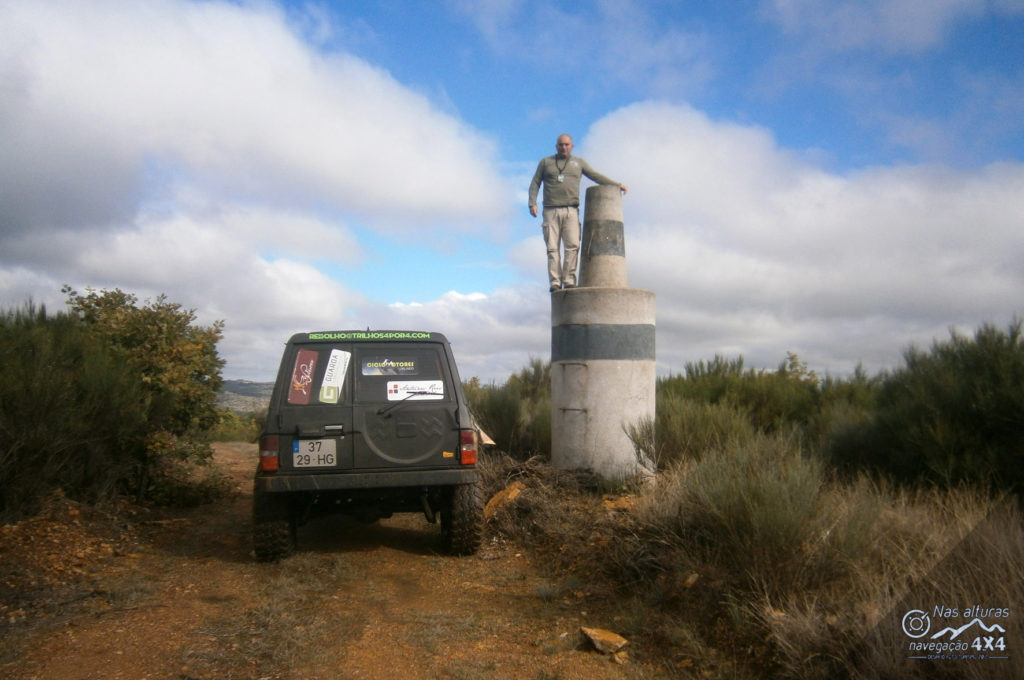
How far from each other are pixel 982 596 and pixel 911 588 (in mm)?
351

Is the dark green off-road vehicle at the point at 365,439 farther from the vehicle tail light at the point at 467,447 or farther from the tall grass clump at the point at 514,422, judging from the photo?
the tall grass clump at the point at 514,422

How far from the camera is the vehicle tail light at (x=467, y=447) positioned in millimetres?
6434

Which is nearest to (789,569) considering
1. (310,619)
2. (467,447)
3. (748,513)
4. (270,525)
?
(748,513)

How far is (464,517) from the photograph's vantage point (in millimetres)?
6547

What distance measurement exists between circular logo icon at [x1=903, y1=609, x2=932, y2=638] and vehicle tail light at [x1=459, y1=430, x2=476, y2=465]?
3639mm

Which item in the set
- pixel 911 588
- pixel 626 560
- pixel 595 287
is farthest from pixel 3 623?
pixel 595 287

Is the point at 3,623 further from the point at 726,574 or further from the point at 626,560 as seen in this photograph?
the point at 726,574

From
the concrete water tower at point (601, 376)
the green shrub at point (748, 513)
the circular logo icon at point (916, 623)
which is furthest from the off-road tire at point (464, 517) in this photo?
the circular logo icon at point (916, 623)

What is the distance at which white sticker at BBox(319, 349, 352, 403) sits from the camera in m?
6.44

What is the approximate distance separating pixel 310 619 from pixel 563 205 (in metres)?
6.20

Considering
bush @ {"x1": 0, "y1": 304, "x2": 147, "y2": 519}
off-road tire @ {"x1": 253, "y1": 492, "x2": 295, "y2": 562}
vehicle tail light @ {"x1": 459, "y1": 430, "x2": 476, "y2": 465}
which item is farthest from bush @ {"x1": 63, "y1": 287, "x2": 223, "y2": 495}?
vehicle tail light @ {"x1": 459, "y1": 430, "x2": 476, "y2": 465}

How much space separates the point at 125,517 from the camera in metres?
7.68

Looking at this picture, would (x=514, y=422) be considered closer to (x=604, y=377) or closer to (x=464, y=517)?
(x=604, y=377)

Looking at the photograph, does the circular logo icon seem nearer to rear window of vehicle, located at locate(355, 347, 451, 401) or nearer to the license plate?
rear window of vehicle, located at locate(355, 347, 451, 401)
